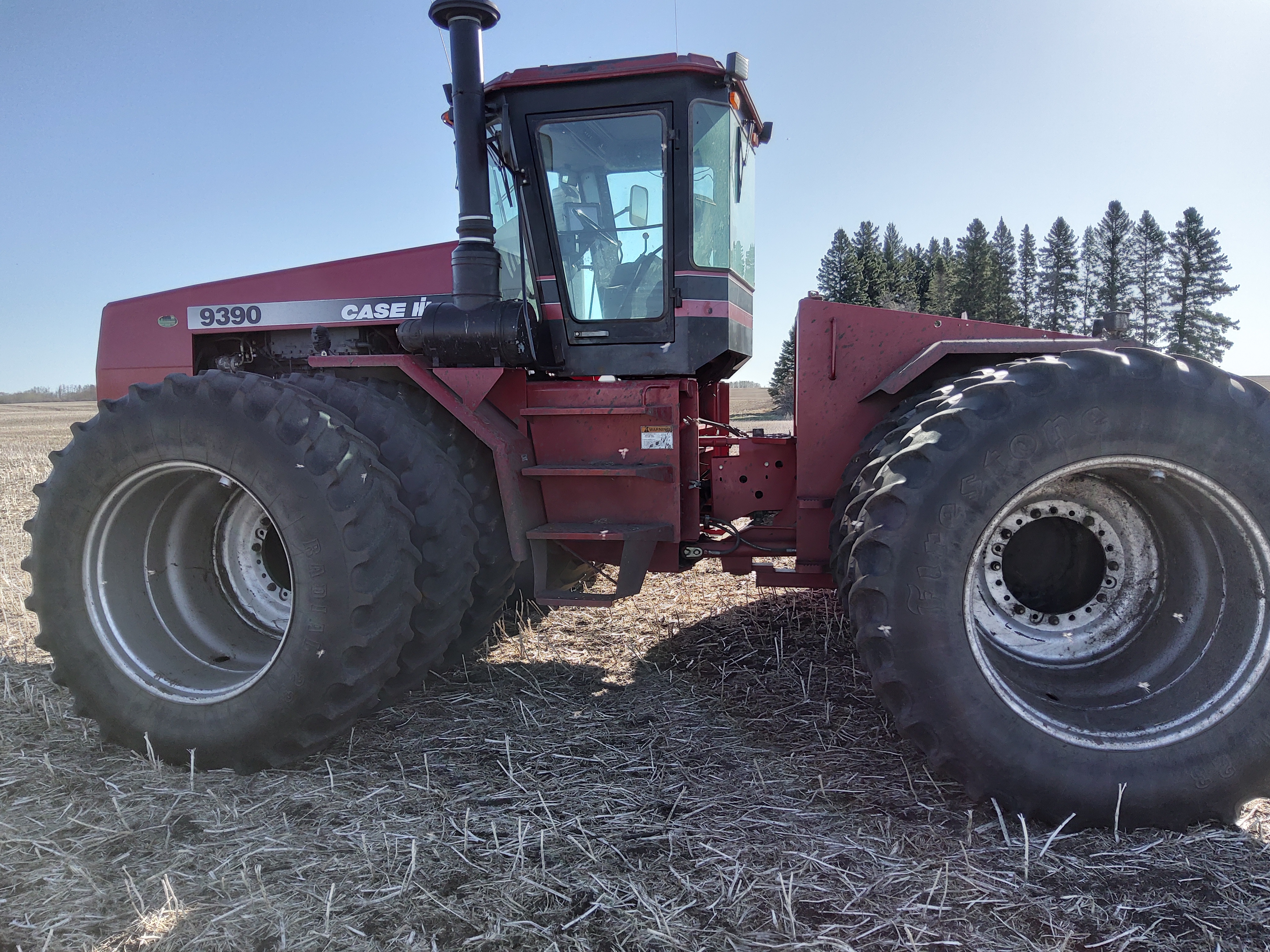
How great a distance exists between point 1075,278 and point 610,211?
58579 mm

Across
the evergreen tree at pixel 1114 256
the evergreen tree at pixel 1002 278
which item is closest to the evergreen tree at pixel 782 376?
the evergreen tree at pixel 1002 278

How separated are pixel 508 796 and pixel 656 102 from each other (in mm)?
3124

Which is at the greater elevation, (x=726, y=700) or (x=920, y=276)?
(x=920, y=276)

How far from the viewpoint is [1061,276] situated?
174 feet

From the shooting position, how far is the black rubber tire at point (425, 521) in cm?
341

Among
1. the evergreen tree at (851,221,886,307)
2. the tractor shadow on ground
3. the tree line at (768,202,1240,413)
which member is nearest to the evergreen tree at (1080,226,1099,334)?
the tree line at (768,202,1240,413)

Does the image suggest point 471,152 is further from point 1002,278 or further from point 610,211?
point 1002,278

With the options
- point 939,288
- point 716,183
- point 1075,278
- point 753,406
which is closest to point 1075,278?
point 1075,278

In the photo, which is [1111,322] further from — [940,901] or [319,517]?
[319,517]

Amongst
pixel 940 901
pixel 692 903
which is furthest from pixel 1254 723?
pixel 692 903

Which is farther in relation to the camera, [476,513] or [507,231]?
[507,231]

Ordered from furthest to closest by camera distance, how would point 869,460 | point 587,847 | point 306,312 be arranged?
point 306,312
point 869,460
point 587,847

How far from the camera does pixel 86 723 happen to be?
3.51 meters

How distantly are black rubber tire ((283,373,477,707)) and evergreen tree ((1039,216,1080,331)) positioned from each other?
5726 centimetres
